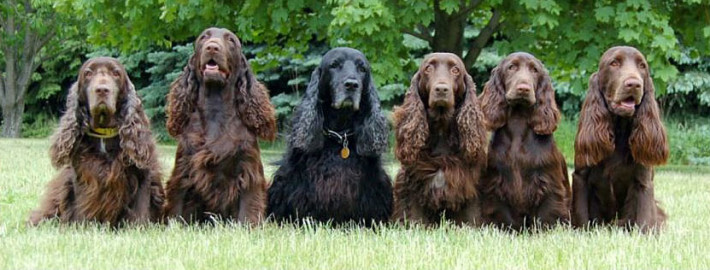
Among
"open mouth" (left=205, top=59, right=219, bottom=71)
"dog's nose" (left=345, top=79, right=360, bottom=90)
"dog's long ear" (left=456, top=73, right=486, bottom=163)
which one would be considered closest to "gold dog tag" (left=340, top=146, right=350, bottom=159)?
"dog's nose" (left=345, top=79, right=360, bottom=90)

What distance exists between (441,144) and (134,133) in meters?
1.94

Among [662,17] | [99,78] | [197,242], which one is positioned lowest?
[197,242]

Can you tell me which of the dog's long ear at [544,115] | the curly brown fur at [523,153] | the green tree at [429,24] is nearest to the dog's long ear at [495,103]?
→ the curly brown fur at [523,153]

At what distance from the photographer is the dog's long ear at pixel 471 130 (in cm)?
543

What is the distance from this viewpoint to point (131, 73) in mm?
22969

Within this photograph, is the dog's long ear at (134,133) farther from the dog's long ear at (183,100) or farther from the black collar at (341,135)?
the black collar at (341,135)

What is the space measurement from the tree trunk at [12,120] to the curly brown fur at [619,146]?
20992 millimetres

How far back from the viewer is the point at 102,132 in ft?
17.3

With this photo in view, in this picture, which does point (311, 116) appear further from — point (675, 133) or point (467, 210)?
point (675, 133)

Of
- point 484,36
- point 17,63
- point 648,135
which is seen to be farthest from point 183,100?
point 17,63

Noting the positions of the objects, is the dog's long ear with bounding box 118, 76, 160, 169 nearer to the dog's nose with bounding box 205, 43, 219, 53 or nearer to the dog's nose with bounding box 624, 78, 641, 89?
the dog's nose with bounding box 205, 43, 219, 53

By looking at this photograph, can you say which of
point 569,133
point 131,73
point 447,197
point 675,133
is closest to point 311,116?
point 447,197

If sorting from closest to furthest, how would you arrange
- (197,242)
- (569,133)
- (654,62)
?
1. (197,242)
2. (654,62)
3. (569,133)

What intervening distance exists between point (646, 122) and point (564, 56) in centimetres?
707
